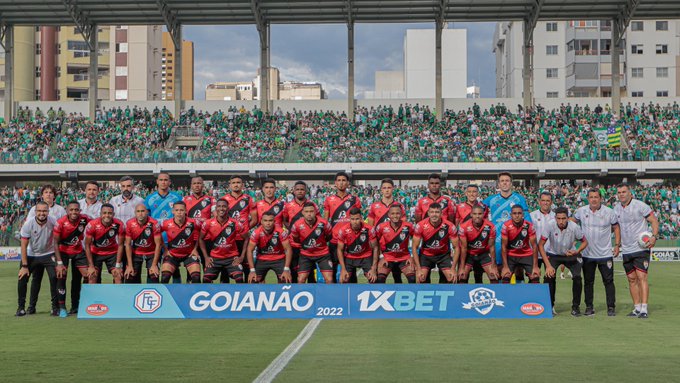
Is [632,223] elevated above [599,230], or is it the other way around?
[632,223]

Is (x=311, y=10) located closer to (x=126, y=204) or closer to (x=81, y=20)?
(x=81, y=20)

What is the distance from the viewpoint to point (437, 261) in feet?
43.7

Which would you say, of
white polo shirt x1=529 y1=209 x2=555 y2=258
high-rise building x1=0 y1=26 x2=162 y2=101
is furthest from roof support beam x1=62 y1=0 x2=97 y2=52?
Result: white polo shirt x1=529 y1=209 x2=555 y2=258

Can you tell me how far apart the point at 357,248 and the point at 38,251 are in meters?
5.62

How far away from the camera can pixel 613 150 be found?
43844mm

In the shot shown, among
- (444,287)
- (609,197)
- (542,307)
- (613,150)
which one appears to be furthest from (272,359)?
(613,150)

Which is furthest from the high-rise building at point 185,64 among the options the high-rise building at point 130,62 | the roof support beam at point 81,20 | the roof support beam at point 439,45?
the roof support beam at point 439,45

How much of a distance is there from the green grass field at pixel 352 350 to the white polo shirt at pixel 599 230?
3.61 feet

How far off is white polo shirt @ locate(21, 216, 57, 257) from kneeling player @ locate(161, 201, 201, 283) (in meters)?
1.96

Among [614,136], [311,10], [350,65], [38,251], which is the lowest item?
[38,251]

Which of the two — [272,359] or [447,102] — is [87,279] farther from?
[447,102]

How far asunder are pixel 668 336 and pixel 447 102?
134 feet

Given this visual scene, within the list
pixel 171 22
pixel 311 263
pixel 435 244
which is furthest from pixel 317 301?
pixel 171 22

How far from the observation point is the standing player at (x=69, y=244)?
1288cm
